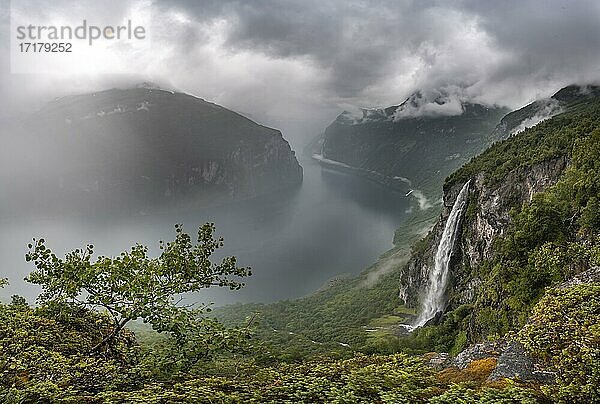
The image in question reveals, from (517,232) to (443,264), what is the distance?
3008cm

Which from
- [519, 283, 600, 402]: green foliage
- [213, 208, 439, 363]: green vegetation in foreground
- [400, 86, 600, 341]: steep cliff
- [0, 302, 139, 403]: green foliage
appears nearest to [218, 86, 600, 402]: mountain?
[519, 283, 600, 402]: green foliage

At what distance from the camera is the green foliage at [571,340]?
750 cm

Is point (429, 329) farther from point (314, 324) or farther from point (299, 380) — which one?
point (299, 380)

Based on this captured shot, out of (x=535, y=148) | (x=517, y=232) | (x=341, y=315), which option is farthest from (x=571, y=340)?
(x=341, y=315)

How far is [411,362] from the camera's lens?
10.8 metres

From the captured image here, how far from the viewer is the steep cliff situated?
78.7 feet

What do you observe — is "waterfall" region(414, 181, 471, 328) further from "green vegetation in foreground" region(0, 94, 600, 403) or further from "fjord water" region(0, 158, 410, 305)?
"fjord water" region(0, 158, 410, 305)

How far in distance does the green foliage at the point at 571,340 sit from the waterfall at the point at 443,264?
1921 inches

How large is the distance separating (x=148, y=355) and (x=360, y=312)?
287 feet

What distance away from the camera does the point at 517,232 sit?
102ft

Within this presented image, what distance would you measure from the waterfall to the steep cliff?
1153mm

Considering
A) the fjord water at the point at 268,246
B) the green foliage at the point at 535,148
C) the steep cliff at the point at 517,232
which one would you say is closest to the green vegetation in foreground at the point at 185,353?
the steep cliff at the point at 517,232

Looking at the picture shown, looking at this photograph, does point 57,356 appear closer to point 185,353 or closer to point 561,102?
point 185,353

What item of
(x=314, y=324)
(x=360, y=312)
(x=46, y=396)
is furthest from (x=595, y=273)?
(x=360, y=312)
